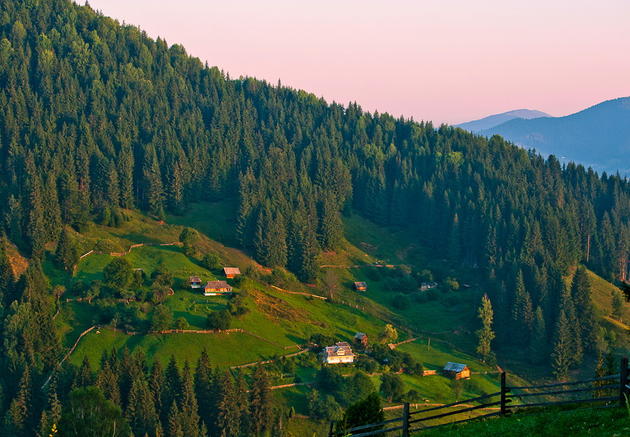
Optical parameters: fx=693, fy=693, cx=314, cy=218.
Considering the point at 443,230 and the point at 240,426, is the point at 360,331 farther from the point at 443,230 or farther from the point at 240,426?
the point at 443,230

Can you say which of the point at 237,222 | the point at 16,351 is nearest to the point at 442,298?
the point at 237,222

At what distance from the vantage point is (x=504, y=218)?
17950 cm

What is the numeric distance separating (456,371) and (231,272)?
4483 cm

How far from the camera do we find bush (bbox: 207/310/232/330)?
107125mm

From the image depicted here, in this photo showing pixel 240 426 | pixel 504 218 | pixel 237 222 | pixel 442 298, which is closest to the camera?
pixel 240 426

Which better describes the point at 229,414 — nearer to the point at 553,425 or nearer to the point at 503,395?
the point at 503,395

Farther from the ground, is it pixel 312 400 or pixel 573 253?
pixel 573 253

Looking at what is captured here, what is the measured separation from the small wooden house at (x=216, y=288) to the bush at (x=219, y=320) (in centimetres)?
1014

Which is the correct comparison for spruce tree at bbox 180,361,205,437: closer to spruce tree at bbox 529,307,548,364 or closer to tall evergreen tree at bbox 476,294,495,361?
tall evergreen tree at bbox 476,294,495,361

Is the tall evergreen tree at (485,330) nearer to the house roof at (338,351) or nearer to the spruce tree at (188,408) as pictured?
the house roof at (338,351)

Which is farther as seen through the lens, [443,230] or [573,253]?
[443,230]

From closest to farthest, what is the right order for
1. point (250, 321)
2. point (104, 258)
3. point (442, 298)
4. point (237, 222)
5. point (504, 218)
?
point (250, 321) < point (104, 258) < point (442, 298) < point (237, 222) < point (504, 218)

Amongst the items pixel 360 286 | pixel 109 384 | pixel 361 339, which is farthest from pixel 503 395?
pixel 360 286

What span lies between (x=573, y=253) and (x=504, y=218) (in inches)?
773
